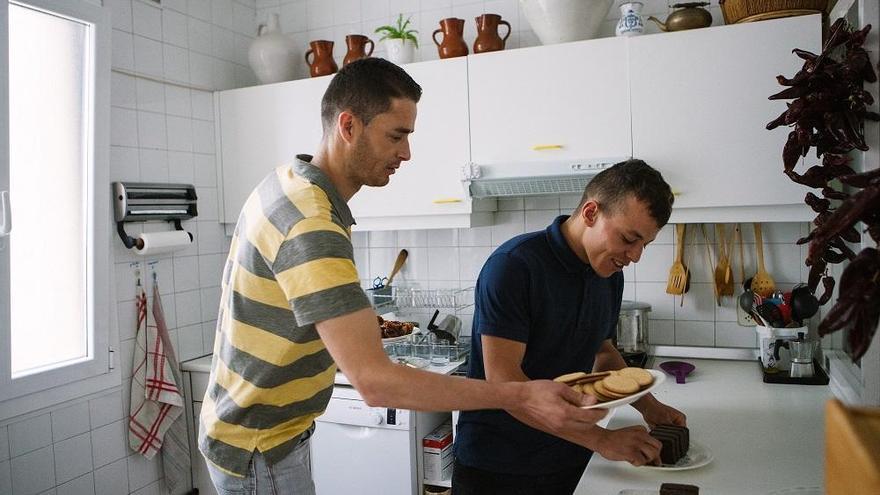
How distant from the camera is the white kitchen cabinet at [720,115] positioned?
2337 mm

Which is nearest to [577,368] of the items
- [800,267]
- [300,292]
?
[300,292]

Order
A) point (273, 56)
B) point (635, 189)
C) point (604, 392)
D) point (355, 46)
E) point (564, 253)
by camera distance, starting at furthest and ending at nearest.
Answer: point (273, 56)
point (355, 46)
point (564, 253)
point (635, 189)
point (604, 392)

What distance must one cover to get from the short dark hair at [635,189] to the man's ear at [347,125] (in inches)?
23.6

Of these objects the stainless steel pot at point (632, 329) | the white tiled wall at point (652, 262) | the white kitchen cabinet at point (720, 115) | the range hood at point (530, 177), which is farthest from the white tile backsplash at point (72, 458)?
the white kitchen cabinet at point (720, 115)

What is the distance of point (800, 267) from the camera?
268 cm

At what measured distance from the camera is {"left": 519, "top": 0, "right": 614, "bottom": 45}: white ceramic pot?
2.61 meters

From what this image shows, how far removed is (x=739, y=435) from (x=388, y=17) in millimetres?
2426

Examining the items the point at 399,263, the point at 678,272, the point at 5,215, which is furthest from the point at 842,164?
the point at 5,215

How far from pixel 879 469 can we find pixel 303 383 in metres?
1.06

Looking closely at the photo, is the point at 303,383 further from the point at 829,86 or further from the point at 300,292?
the point at 829,86

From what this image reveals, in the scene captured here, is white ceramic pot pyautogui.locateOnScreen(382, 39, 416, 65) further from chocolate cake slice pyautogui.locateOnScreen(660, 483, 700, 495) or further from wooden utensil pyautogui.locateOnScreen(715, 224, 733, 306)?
chocolate cake slice pyautogui.locateOnScreen(660, 483, 700, 495)

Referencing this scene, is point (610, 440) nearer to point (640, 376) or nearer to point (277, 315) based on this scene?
point (640, 376)

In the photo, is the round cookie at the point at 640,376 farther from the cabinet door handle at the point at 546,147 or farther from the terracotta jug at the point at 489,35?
the terracotta jug at the point at 489,35

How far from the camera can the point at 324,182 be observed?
1395 mm
